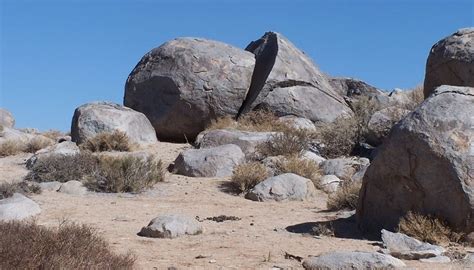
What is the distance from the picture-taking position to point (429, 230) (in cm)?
794

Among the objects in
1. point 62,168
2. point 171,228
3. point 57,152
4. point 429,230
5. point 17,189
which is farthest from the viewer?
point 57,152

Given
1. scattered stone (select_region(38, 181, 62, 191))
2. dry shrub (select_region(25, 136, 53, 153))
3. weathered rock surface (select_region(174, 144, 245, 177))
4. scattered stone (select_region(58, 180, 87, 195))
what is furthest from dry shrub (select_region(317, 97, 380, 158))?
dry shrub (select_region(25, 136, 53, 153))

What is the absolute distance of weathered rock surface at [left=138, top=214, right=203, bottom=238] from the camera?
8.47 meters

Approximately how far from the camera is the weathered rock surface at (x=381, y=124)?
16.2m

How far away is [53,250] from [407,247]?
3.91 meters

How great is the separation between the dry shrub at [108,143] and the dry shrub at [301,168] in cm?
425

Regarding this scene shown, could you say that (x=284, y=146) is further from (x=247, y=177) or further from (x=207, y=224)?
(x=207, y=224)

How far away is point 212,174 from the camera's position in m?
14.1

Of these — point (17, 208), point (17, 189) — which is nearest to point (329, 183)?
point (17, 189)

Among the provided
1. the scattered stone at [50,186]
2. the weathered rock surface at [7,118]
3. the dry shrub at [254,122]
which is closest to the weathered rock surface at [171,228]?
the scattered stone at [50,186]

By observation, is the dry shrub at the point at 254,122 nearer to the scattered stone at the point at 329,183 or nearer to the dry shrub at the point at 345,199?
the scattered stone at the point at 329,183

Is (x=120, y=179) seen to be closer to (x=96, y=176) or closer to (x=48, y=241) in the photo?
(x=96, y=176)

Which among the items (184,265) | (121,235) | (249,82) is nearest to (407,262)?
(184,265)

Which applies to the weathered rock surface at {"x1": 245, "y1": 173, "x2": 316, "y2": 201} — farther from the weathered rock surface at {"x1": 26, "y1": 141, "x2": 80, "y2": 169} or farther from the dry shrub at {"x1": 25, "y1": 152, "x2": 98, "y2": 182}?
the weathered rock surface at {"x1": 26, "y1": 141, "x2": 80, "y2": 169}
